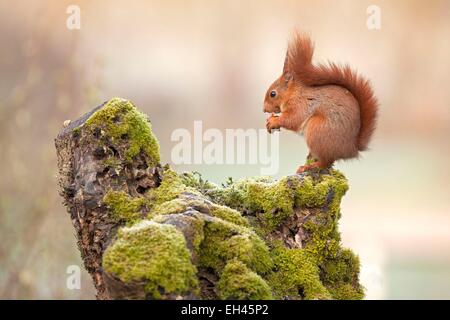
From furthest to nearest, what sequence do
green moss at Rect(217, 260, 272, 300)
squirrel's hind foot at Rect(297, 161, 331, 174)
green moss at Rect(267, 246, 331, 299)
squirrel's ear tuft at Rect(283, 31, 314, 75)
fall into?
1. squirrel's ear tuft at Rect(283, 31, 314, 75)
2. squirrel's hind foot at Rect(297, 161, 331, 174)
3. green moss at Rect(267, 246, 331, 299)
4. green moss at Rect(217, 260, 272, 300)

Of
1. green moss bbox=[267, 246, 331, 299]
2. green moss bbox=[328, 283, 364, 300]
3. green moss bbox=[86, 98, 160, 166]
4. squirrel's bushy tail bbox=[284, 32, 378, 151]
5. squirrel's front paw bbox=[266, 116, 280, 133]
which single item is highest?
squirrel's bushy tail bbox=[284, 32, 378, 151]

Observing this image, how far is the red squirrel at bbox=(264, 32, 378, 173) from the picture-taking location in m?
2.63

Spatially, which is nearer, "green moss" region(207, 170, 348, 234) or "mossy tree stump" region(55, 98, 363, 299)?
"mossy tree stump" region(55, 98, 363, 299)

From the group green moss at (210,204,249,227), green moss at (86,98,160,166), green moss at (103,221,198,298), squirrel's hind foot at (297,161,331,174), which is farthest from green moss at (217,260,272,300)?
squirrel's hind foot at (297,161,331,174)

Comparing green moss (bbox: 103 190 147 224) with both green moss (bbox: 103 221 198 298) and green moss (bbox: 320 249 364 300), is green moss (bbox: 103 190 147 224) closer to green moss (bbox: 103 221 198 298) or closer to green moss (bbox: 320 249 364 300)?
green moss (bbox: 103 221 198 298)

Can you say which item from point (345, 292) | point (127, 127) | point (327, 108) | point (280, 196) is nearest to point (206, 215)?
point (280, 196)

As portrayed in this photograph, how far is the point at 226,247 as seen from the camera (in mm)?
2006

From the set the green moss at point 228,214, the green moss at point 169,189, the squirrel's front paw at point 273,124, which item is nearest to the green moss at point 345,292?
the green moss at point 228,214

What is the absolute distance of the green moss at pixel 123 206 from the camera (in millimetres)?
2156

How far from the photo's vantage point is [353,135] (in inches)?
106

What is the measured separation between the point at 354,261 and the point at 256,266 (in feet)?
1.62

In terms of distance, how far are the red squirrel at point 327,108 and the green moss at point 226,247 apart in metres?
0.63
